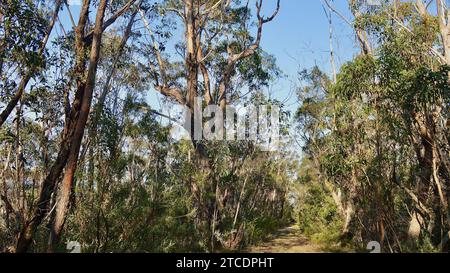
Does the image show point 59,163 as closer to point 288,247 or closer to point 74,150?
point 74,150

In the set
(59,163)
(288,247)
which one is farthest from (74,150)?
(288,247)

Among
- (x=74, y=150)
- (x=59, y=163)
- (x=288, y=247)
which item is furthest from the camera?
(x=288, y=247)

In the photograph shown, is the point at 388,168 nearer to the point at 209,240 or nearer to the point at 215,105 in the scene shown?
the point at 209,240

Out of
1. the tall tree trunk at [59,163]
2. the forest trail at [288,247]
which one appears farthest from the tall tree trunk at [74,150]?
the forest trail at [288,247]

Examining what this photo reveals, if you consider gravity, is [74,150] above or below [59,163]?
above

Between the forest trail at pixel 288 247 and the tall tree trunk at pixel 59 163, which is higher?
the tall tree trunk at pixel 59 163

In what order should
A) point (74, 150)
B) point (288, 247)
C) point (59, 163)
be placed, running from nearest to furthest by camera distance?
point (74, 150) < point (59, 163) < point (288, 247)

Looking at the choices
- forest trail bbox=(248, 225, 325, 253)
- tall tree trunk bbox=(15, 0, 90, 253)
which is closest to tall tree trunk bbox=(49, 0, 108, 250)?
tall tree trunk bbox=(15, 0, 90, 253)

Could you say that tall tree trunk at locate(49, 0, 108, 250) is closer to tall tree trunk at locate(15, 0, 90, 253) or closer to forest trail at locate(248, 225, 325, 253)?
tall tree trunk at locate(15, 0, 90, 253)

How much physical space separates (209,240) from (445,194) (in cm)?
540

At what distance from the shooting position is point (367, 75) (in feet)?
20.4

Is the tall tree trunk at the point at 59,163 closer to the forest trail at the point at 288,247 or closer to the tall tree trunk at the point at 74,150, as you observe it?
the tall tree trunk at the point at 74,150

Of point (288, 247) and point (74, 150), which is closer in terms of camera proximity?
point (74, 150)
